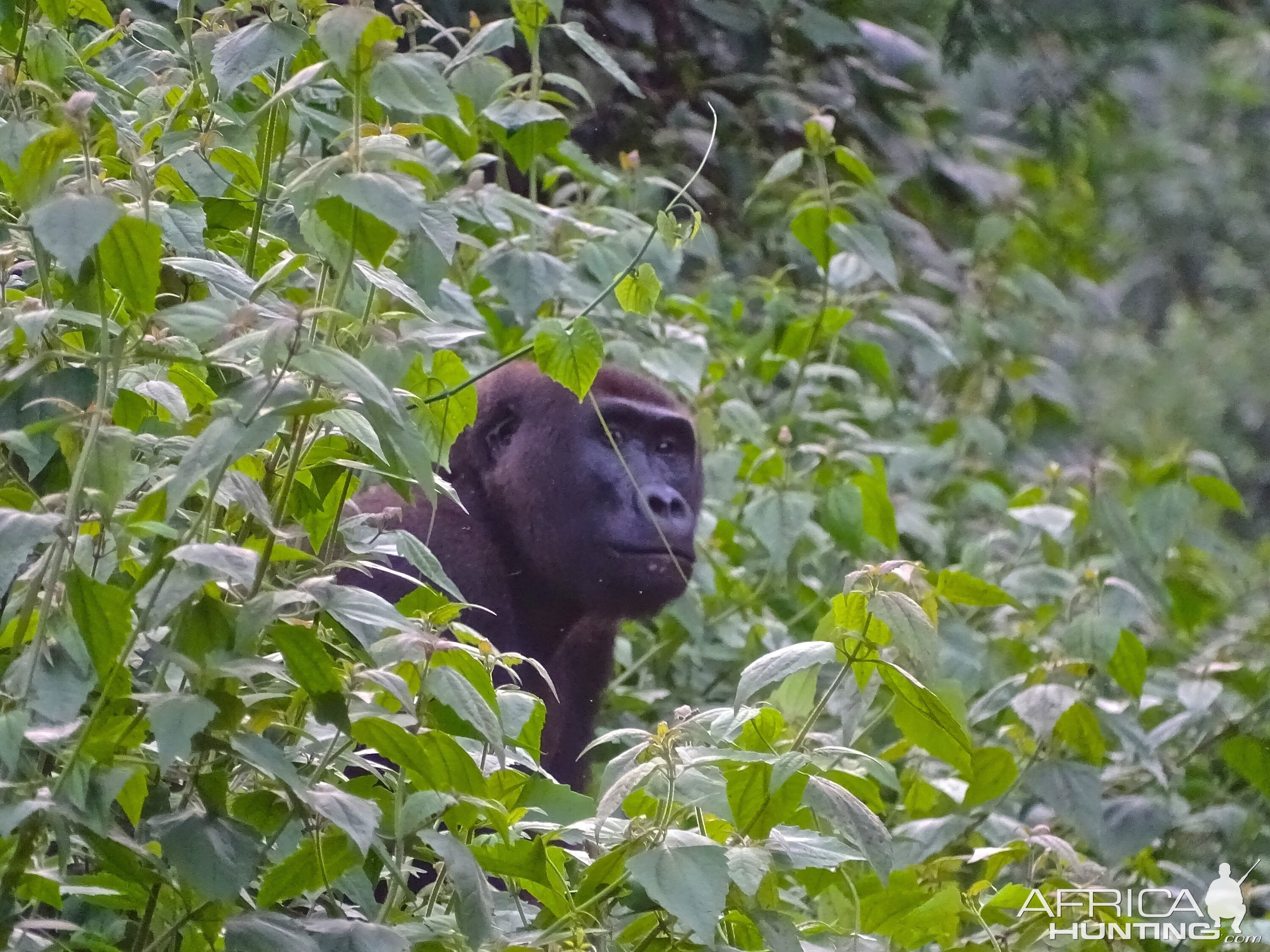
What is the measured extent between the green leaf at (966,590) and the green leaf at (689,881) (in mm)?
525

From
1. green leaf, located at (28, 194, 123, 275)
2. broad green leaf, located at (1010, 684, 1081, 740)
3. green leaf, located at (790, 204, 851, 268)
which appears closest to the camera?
green leaf, located at (28, 194, 123, 275)

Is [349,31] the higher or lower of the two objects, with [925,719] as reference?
higher

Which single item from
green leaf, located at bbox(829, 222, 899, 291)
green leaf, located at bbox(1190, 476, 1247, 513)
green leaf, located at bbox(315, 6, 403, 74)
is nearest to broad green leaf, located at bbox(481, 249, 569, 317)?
green leaf, located at bbox(829, 222, 899, 291)

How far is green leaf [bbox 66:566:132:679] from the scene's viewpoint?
47.2 inches

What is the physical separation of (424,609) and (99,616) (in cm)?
46

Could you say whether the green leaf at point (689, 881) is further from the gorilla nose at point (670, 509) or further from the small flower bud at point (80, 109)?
the gorilla nose at point (670, 509)

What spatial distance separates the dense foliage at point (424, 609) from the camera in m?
1.20

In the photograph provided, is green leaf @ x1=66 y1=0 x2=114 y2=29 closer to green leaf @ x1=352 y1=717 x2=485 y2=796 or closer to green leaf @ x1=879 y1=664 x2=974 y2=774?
green leaf @ x1=352 y1=717 x2=485 y2=796

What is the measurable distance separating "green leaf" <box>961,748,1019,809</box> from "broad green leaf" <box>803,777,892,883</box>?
2.62ft

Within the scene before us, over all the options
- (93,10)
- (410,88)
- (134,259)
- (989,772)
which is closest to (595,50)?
(93,10)

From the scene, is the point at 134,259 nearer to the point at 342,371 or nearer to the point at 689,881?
the point at 342,371

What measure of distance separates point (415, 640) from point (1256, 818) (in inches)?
80.5

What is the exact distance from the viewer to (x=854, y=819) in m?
1.36

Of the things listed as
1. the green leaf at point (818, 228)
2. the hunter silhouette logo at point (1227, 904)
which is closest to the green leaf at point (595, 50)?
the green leaf at point (818, 228)
